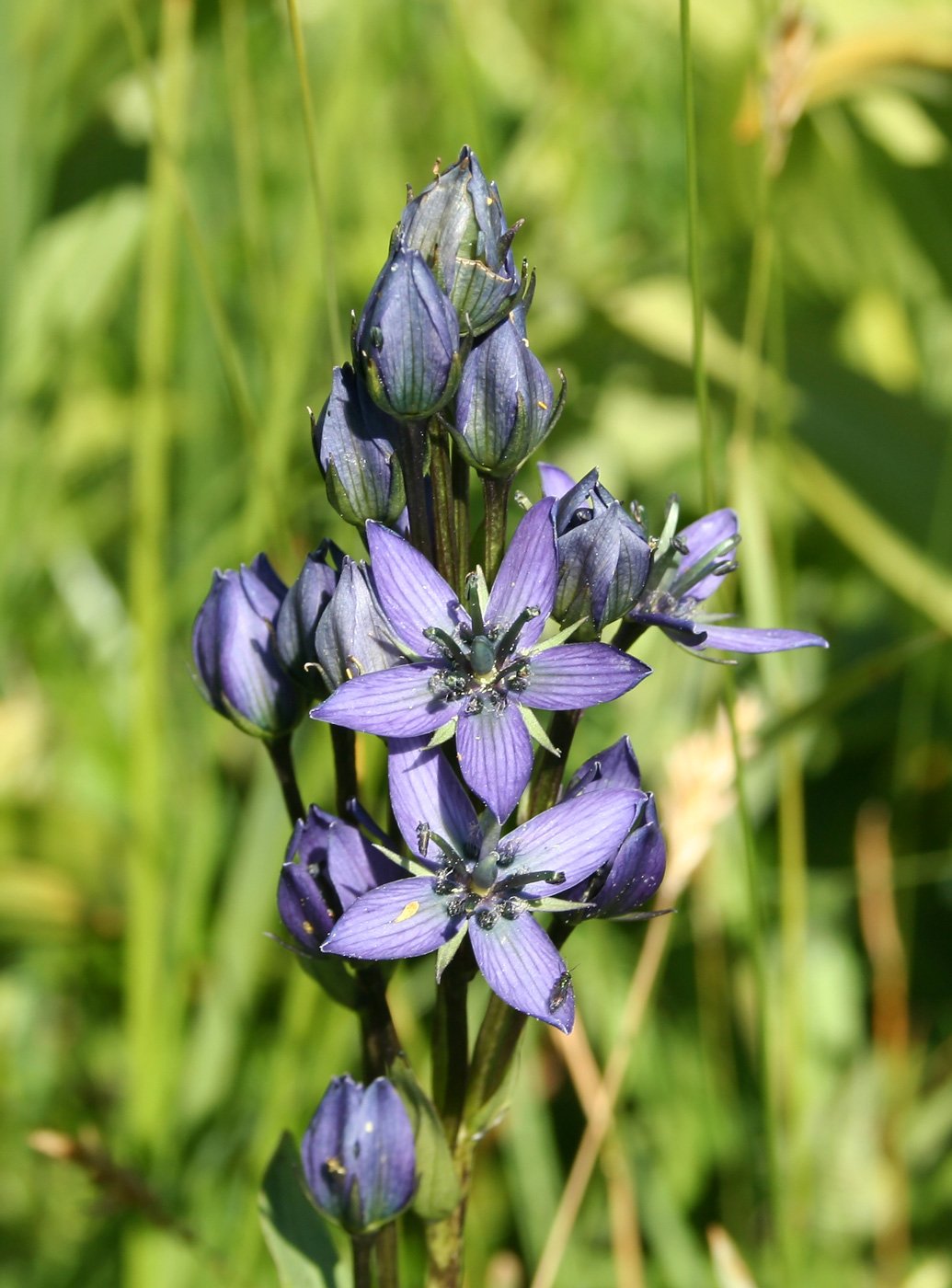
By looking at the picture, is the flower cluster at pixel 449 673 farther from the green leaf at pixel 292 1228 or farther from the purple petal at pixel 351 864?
the green leaf at pixel 292 1228

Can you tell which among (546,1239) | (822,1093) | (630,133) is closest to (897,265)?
(630,133)

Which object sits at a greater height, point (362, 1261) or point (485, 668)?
point (485, 668)

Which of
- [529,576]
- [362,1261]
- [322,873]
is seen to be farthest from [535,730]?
[362,1261]

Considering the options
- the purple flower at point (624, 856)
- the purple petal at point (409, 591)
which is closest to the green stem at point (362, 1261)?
the purple flower at point (624, 856)

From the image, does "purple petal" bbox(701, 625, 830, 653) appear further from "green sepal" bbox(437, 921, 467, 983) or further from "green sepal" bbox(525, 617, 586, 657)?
"green sepal" bbox(437, 921, 467, 983)

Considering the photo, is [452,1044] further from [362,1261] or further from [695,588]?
[695,588]

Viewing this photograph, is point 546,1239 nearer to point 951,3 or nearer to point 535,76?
point 951,3
